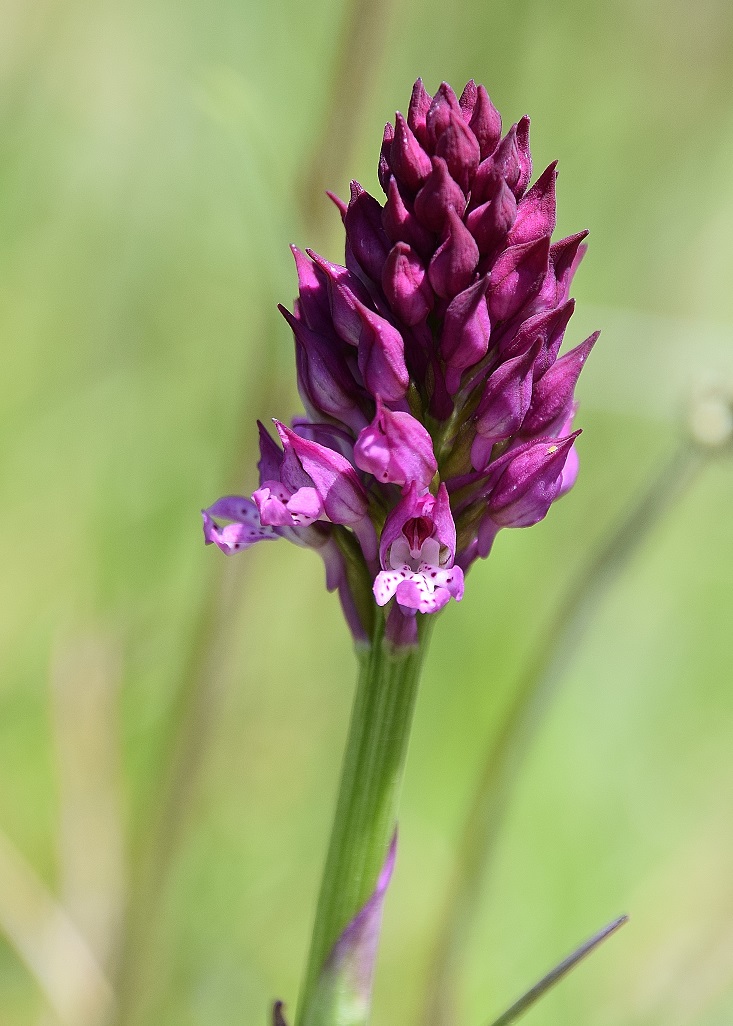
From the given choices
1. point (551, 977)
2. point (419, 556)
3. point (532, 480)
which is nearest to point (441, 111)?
point (532, 480)

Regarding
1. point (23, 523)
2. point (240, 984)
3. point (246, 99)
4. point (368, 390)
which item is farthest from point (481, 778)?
point (23, 523)

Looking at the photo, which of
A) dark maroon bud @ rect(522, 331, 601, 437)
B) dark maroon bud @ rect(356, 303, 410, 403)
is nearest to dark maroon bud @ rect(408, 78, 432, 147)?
dark maroon bud @ rect(356, 303, 410, 403)

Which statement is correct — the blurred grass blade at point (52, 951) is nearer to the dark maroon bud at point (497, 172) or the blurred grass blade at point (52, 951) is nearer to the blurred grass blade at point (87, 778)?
the blurred grass blade at point (87, 778)

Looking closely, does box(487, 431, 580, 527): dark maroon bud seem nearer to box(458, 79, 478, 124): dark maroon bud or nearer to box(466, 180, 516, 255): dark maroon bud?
box(466, 180, 516, 255): dark maroon bud

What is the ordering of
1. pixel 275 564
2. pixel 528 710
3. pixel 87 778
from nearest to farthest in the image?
pixel 528 710 → pixel 87 778 → pixel 275 564

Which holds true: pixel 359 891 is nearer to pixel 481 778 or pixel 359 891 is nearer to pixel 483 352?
pixel 483 352

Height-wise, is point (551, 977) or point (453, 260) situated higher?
point (453, 260)

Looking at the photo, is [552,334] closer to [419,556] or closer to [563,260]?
[563,260]

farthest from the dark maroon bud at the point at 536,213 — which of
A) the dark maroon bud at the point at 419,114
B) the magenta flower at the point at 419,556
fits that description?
the magenta flower at the point at 419,556
